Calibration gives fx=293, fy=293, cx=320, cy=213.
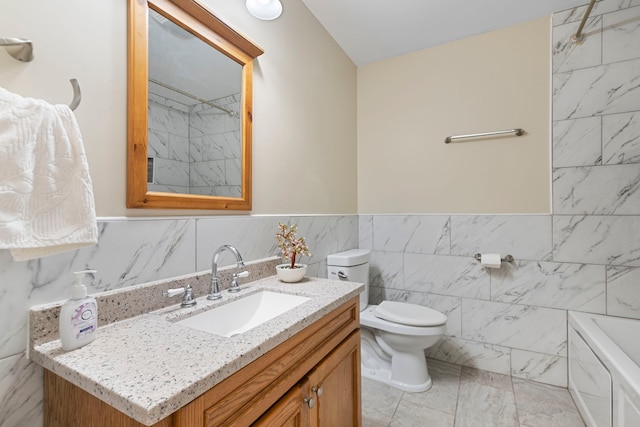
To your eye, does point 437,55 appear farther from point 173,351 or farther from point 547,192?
point 173,351

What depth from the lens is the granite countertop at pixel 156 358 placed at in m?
0.54

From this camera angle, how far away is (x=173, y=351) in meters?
0.70

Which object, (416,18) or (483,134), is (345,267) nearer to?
(483,134)

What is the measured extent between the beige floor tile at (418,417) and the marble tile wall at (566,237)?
0.63 meters

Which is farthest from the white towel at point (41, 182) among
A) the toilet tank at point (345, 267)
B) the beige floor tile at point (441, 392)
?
the beige floor tile at point (441, 392)

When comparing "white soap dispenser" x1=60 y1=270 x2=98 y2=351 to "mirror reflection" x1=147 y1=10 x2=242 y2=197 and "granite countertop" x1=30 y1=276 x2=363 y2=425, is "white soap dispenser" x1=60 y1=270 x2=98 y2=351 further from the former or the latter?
"mirror reflection" x1=147 y1=10 x2=242 y2=197

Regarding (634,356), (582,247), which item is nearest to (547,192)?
(582,247)

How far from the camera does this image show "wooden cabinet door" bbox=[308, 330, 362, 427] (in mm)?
997

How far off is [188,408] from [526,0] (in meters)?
2.66

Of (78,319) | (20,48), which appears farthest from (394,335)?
(20,48)

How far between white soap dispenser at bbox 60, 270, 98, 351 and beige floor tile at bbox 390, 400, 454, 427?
1.56 metres

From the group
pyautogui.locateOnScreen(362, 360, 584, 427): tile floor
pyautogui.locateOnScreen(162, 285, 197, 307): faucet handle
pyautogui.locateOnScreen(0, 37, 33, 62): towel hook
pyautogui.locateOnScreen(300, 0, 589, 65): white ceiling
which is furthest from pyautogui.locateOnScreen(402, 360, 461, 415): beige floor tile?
pyautogui.locateOnScreen(300, 0, 589, 65): white ceiling

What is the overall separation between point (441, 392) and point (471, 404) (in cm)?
18

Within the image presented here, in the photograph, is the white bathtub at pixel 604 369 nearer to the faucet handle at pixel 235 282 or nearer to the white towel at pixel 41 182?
the faucet handle at pixel 235 282
